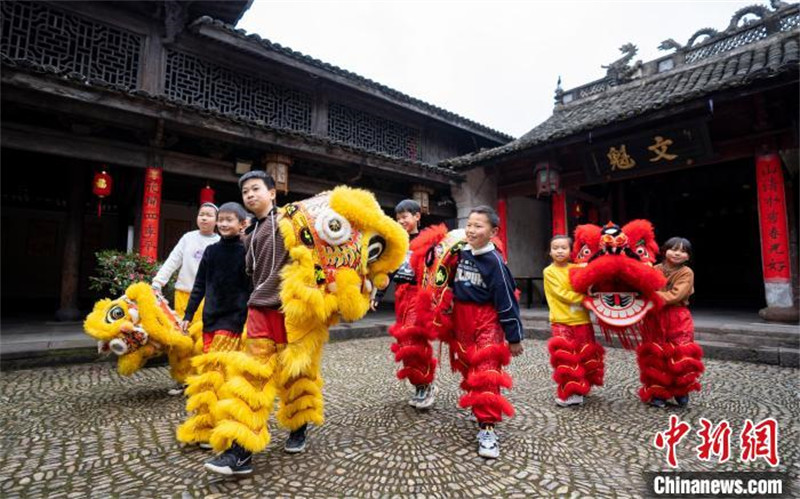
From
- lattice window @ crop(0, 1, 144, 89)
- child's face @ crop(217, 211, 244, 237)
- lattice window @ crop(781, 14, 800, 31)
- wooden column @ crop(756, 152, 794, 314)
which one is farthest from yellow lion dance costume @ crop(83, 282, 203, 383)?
lattice window @ crop(781, 14, 800, 31)

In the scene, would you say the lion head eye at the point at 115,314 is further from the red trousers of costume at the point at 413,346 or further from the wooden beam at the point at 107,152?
the wooden beam at the point at 107,152

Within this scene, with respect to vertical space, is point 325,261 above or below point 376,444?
above

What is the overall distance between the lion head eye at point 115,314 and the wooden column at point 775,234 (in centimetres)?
1005

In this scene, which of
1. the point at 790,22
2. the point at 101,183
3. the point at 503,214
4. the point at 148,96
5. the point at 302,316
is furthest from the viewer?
the point at 503,214

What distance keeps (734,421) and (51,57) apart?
10.3 metres

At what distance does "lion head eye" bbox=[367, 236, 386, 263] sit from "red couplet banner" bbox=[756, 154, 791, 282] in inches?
328

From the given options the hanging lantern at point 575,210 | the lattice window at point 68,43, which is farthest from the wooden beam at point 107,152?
the hanging lantern at point 575,210

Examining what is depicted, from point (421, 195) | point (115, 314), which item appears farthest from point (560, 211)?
point (115, 314)

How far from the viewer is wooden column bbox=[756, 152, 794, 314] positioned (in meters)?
7.12

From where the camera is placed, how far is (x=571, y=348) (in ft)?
12.6

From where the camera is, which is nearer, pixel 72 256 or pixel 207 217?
pixel 207 217

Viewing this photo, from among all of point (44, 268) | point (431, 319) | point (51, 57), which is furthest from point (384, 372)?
point (44, 268)

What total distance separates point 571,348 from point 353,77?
8.51 metres

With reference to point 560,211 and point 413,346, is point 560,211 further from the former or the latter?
point 413,346
